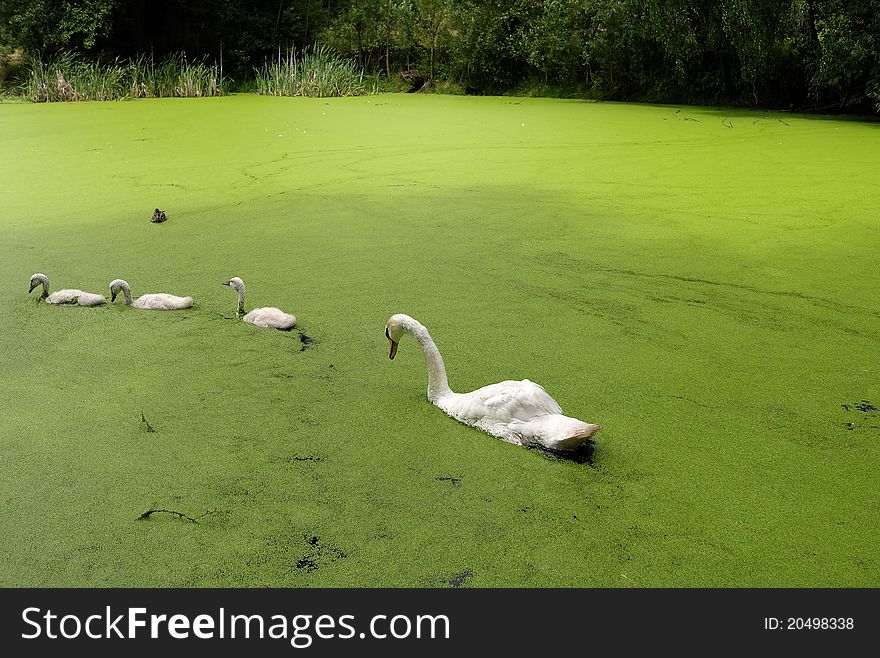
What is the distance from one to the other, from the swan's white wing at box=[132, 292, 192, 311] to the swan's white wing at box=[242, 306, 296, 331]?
24cm

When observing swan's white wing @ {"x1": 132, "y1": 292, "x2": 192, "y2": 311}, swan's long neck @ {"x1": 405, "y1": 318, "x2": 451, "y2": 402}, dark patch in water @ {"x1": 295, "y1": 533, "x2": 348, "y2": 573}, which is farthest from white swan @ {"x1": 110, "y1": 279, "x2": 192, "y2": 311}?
dark patch in water @ {"x1": 295, "y1": 533, "x2": 348, "y2": 573}

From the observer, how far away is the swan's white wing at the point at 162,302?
272cm

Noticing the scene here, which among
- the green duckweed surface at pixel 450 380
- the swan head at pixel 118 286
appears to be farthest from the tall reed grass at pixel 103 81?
the swan head at pixel 118 286

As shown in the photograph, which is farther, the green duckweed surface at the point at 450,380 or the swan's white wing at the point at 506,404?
the swan's white wing at the point at 506,404

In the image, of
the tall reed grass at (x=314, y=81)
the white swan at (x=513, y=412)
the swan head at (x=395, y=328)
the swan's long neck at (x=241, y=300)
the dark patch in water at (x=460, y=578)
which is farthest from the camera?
the tall reed grass at (x=314, y=81)

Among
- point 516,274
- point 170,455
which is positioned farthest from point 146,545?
point 516,274

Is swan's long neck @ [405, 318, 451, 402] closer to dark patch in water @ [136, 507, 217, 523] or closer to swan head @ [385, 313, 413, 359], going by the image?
swan head @ [385, 313, 413, 359]

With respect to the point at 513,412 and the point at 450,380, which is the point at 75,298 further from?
the point at 513,412

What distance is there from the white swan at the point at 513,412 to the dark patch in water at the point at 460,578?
0.45 m

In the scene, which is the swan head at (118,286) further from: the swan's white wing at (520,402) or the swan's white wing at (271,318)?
the swan's white wing at (520,402)

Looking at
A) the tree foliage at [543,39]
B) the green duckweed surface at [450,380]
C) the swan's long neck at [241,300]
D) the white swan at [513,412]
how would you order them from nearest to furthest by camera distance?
the green duckweed surface at [450,380] < the white swan at [513,412] < the swan's long neck at [241,300] < the tree foliage at [543,39]

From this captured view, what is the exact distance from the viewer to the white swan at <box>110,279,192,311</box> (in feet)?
8.93

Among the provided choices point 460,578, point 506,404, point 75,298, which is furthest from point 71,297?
point 460,578

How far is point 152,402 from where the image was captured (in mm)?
2094
